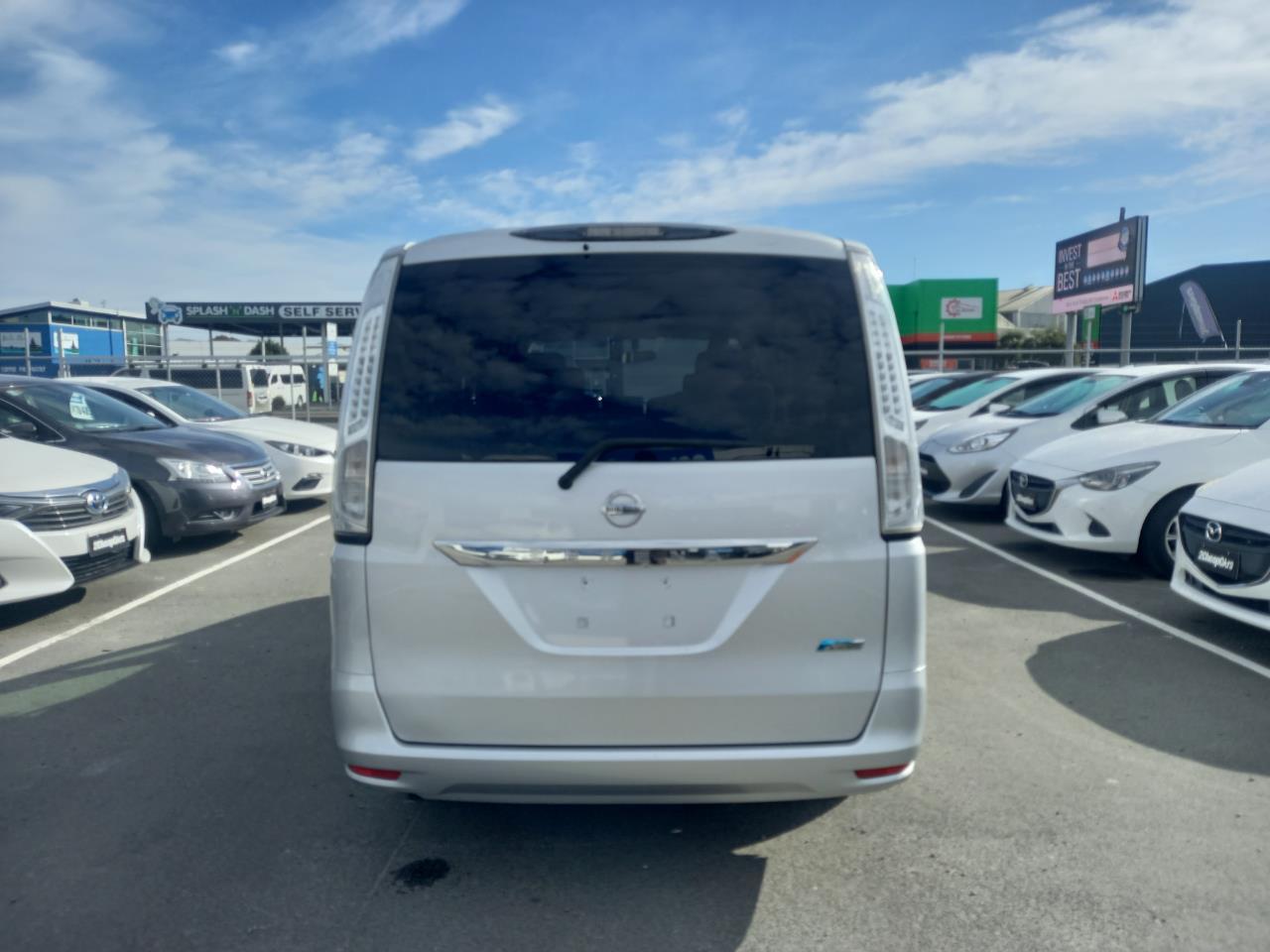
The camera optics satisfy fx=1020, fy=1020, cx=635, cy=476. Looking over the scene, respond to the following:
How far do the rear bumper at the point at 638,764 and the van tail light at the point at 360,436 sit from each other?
0.47 m

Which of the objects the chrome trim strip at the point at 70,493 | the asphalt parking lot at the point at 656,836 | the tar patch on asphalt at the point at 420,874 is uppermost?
the chrome trim strip at the point at 70,493

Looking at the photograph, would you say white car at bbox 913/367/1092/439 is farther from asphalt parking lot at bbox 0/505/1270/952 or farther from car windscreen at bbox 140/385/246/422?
car windscreen at bbox 140/385/246/422

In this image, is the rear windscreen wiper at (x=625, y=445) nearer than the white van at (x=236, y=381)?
Yes

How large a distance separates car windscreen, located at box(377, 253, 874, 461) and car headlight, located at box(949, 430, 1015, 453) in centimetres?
788

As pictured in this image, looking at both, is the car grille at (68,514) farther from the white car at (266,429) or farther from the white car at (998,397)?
the white car at (998,397)

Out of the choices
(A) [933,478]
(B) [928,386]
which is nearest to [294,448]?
(A) [933,478]

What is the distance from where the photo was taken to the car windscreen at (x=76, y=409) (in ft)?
28.1

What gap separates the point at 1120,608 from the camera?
264 inches

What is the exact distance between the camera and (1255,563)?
213 inches

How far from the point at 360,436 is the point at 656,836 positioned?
1774 millimetres

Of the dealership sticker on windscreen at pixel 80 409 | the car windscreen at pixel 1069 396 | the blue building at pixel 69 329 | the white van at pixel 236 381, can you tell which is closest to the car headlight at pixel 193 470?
the dealership sticker on windscreen at pixel 80 409

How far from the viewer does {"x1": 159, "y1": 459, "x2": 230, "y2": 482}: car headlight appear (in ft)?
28.6

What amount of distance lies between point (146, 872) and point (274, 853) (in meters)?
0.41

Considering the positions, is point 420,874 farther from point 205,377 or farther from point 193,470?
point 205,377
